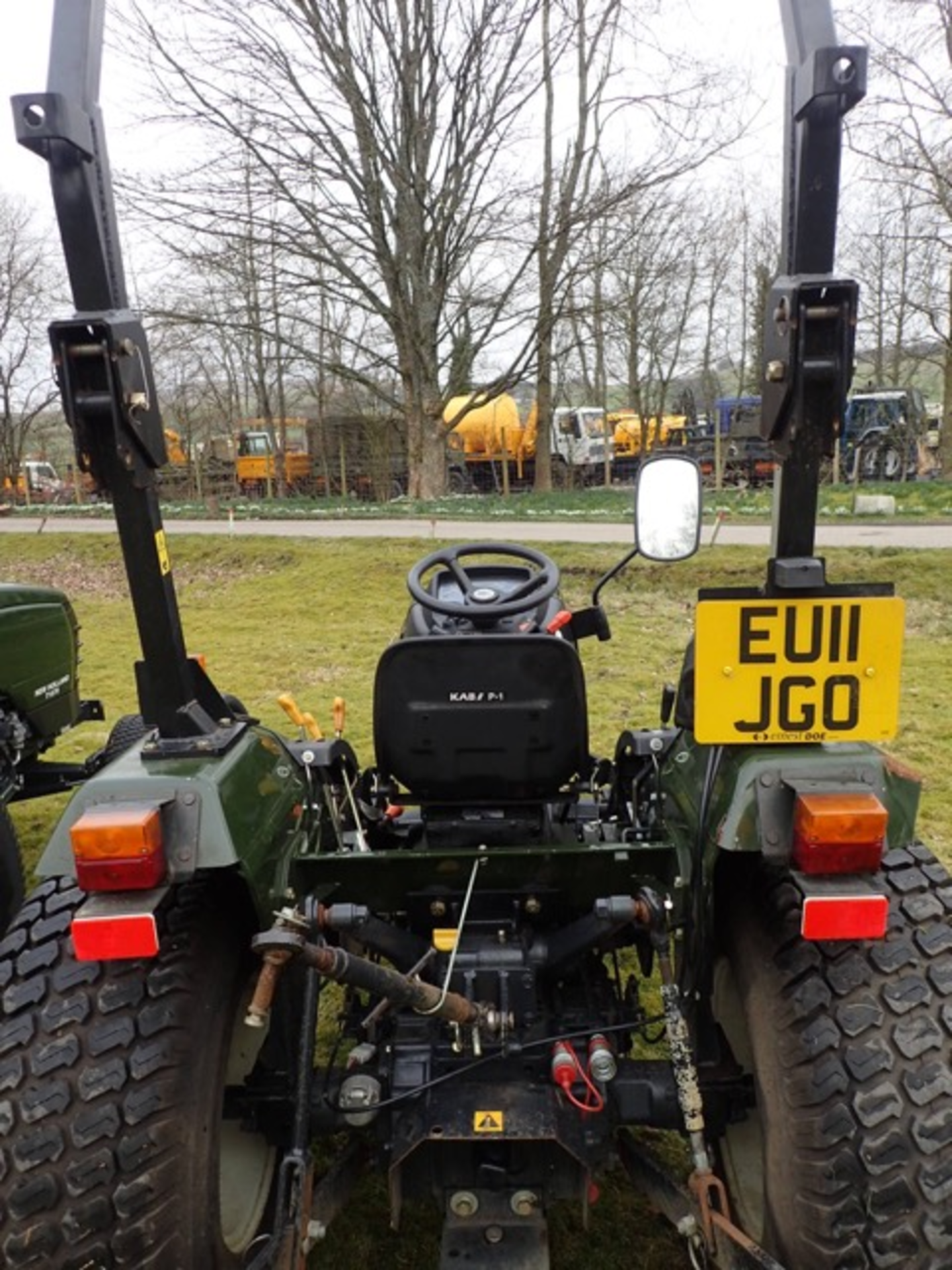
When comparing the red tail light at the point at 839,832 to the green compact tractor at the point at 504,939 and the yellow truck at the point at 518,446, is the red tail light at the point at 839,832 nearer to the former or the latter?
the green compact tractor at the point at 504,939

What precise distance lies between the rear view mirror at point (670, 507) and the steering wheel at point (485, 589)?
0.51 metres

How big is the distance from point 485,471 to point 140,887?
79.1 ft

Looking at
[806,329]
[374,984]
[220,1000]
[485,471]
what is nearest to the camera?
[806,329]

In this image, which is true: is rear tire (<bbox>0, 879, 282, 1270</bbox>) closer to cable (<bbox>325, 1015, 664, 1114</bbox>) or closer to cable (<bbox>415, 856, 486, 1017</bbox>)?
cable (<bbox>325, 1015, 664, 1114</bbox>)

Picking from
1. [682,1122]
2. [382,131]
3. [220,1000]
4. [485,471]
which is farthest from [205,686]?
[485,471]

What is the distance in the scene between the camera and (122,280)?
1.76 meters

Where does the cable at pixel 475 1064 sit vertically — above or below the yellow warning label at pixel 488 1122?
above

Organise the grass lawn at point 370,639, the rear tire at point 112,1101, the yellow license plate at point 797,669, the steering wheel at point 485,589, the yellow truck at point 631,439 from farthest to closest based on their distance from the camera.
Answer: the yellow truck at point 631,439
the steering wheel at point 485,589
the grass lawn at point 370,639
the yellow license plate at point 797,669
the rear tire at point 112,1101

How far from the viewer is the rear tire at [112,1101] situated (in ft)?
5.20

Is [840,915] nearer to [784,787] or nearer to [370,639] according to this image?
[784,787]

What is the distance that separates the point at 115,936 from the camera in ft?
5.32

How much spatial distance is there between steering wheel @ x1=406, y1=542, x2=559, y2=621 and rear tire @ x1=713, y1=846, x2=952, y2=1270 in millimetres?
1057

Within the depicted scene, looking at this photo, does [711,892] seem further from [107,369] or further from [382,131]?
[382,131]

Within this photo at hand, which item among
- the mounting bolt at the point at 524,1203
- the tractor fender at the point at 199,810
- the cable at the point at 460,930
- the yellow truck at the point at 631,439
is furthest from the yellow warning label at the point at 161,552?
the yellow truck at the point at 631,439
